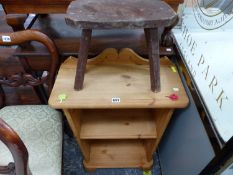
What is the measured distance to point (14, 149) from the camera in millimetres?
437

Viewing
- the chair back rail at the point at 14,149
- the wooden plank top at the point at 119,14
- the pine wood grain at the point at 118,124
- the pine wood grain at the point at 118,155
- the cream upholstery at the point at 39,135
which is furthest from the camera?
the pine wood grain at the point at 118,155

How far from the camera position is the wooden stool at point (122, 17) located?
57 cm

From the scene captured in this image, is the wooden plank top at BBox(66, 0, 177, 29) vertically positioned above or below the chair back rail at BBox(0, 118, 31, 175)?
above

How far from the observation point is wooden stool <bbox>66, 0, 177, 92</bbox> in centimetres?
57

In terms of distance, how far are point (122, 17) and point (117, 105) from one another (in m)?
0.29

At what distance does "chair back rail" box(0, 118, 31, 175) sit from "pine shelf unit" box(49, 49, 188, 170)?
275 millimetres

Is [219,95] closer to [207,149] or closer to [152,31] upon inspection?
[207,149]

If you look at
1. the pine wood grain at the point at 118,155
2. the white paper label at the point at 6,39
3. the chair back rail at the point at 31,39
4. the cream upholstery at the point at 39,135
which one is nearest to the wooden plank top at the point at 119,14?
the chair back rail at the point at 31,39

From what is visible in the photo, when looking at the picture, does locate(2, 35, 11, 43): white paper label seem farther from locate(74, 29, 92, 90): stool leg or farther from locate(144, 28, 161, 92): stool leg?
locate(144, 28, 161, 92): stool leg

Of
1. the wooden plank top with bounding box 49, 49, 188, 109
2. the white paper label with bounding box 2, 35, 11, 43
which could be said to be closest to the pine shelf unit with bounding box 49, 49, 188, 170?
the wooden plank top with bounding box 49, 49, 188, 109

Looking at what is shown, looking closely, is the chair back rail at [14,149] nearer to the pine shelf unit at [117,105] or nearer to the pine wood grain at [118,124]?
the pine shelf unit at [117,105]

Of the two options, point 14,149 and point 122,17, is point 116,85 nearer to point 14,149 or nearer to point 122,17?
point 122,17

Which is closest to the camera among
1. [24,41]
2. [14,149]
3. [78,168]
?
[14,149]

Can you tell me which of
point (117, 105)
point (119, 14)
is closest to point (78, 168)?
point (117, 105)
